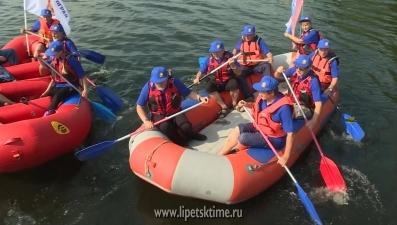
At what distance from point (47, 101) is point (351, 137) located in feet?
19.1

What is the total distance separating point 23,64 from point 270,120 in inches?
227

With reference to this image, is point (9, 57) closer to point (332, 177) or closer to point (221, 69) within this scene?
point (221, 69)

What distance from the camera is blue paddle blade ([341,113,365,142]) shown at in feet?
22.9

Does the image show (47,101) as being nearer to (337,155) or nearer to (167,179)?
(167,179)

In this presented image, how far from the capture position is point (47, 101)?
6914mm

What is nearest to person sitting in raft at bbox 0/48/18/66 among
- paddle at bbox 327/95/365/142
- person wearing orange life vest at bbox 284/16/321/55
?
person wearing orange life vest at bbox 284/16/321/55

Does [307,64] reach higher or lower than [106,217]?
higher

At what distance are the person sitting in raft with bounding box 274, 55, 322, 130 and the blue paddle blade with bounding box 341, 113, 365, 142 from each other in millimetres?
997

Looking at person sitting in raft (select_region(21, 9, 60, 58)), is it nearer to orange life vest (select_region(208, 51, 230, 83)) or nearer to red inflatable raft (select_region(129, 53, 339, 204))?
orange life vest (select_region(208, 51, 230, 83))

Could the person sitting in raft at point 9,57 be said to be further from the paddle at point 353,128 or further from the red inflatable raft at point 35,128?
the paddle at point 353,128

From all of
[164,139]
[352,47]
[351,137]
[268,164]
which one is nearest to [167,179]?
[164,139]

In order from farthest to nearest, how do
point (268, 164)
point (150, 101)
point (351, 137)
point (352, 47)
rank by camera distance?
1. point (352, 47)
2. point (351, 137)
3. point (150, 101)
4. point (268, 164)

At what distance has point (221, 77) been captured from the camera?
24.4 ft

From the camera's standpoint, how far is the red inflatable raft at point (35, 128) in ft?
18.3
